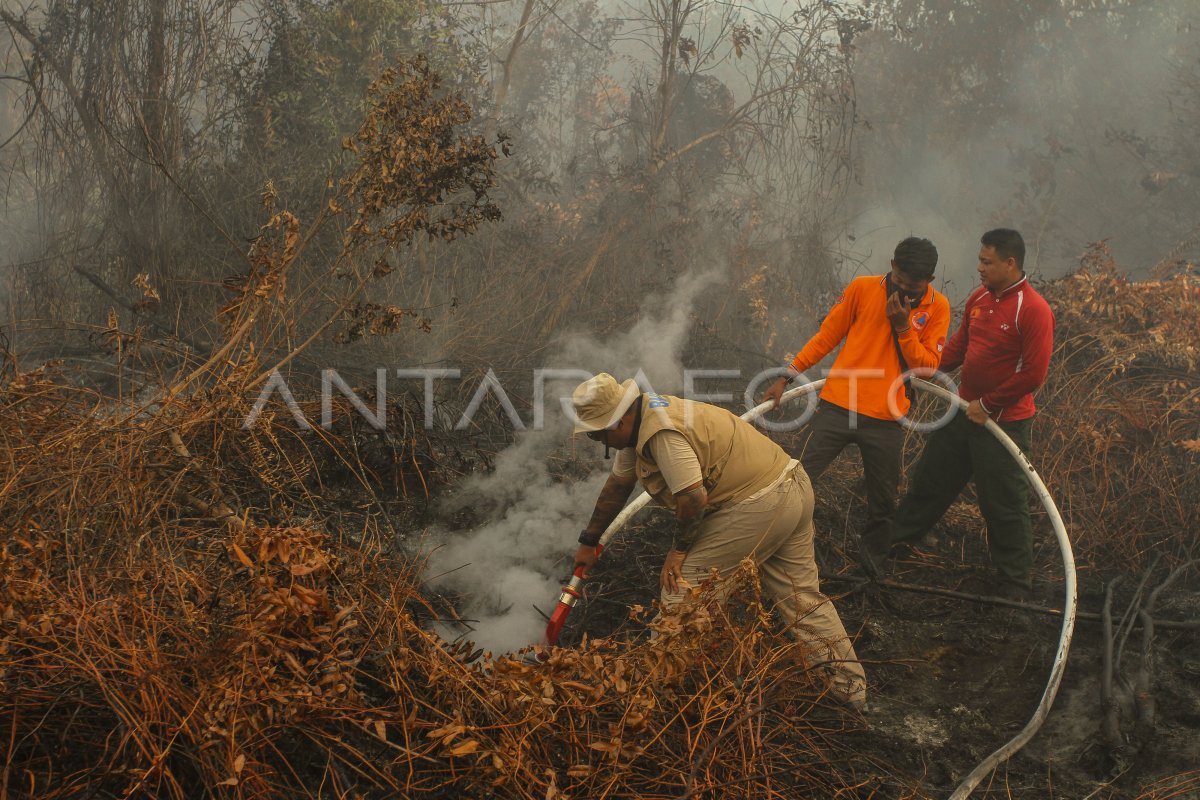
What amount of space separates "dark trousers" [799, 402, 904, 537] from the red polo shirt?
20.4 inches

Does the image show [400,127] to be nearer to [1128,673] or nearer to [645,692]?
[645,692]

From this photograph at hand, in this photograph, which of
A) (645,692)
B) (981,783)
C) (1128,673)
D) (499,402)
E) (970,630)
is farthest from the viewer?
(499,402)

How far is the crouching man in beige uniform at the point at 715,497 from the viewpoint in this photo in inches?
158

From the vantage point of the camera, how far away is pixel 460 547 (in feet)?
18.8

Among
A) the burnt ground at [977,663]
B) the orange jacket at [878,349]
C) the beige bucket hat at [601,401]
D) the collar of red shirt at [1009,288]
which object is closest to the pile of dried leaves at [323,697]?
the burnt ground at [977,663]

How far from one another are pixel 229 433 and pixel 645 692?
289 cm

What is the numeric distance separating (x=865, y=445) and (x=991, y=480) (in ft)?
2.36

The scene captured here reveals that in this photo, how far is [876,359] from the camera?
5.36 metres

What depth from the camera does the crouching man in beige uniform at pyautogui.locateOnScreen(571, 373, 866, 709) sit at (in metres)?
4.01

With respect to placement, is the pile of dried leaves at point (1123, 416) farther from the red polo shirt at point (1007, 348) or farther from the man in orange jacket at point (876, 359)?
the man in orange jacket at point (876, 359)

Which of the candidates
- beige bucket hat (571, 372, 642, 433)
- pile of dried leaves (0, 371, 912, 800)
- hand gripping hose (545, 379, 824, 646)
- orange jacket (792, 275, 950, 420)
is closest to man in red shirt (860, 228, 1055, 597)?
orange jacket (792, 275, 950, 420)

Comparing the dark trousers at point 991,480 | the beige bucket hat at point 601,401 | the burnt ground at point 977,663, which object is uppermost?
the beige bucket hat at point 601,401

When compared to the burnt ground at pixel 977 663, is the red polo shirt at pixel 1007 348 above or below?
→ above

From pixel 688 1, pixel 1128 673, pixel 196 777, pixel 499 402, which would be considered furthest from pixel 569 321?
pixel 196 777
